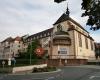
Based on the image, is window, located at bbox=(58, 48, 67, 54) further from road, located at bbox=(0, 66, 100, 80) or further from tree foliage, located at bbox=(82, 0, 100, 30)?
tree foliage, located at bbox=(82, 0, 100, 30)

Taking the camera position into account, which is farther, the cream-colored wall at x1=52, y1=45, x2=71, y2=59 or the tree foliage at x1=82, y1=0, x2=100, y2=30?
the cream-colored wall at x1=52, y1=45, x2=71, y2=59

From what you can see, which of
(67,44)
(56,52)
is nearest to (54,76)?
(56,52)

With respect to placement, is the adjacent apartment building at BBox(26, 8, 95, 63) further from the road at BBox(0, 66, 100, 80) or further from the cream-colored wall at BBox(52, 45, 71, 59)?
the road at BBox(0, 66, 100, 80)

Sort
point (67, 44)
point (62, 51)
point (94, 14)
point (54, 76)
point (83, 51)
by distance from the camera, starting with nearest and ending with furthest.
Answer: point (94, 14), point (54, 76), point (62, 51), point (67, 44), point (83, 51)

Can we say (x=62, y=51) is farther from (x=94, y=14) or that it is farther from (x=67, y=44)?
(x=94, y=14)

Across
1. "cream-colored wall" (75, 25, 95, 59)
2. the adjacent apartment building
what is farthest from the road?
"cream-colored wall" (75, 25, 95, 59)

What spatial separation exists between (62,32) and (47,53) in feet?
33.6

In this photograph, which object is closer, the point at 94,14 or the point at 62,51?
the point at 94,14

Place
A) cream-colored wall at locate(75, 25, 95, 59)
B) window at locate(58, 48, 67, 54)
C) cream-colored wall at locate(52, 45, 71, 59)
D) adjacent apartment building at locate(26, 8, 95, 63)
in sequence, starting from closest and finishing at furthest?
1. adjacent apartment building at locate(26, 8, 95, 63)
2. cream-colored wall at locate(52, 45, 71, 59)
3. window at locate(58, 48, 67, 54)
4. cream-colored wall at locate(75, 25, 95, 59)

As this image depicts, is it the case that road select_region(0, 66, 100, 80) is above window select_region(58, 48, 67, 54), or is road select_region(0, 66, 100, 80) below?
below

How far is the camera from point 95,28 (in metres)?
18.9

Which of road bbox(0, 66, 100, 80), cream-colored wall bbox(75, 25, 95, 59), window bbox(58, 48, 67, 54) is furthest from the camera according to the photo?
cream-colored wall bbox(75, 25, 95, 59)

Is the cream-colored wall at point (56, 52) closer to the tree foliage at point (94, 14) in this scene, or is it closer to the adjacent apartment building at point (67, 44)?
the adjacent apartment building at point (67, 44)

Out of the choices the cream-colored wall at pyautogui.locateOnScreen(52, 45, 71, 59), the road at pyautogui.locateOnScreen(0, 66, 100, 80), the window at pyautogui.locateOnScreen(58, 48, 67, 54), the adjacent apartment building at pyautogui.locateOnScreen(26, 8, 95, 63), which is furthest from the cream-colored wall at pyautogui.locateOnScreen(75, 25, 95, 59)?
the road at pyautogui.locateOnScreen(0, 66, 100, 80)
